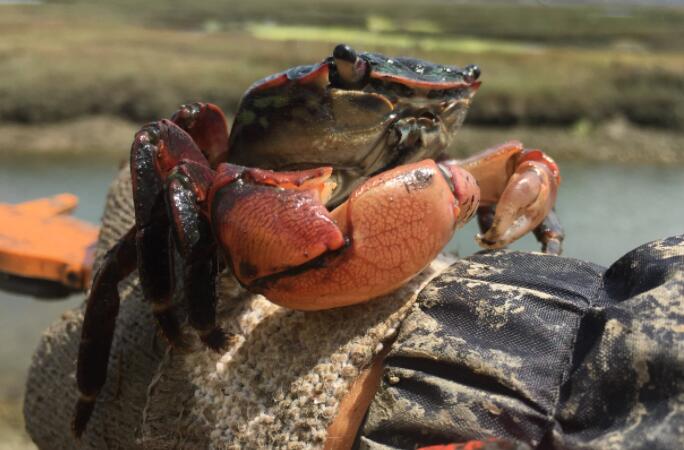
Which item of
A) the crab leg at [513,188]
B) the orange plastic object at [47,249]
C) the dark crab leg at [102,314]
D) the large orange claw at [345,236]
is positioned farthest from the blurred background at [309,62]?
the large orange claw at [345,236]

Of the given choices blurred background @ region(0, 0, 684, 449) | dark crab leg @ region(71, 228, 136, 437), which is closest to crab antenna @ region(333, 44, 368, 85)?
dark crab leg @ region(71, 228, 136, 437)

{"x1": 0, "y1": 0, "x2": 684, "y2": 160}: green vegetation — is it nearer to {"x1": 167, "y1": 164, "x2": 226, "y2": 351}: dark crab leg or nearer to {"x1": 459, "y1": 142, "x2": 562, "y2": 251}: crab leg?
{"x1": 459, "y1": 142, "x2": 562, "y2": 251}: crab leg

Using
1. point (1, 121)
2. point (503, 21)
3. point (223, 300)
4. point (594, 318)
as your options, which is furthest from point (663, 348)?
point (503, 21)

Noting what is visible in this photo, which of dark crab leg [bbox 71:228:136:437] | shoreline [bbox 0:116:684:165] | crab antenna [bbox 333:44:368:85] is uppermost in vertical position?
crab antenna [bbox 333:44:368:85]

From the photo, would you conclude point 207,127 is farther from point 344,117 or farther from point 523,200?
point 523,200

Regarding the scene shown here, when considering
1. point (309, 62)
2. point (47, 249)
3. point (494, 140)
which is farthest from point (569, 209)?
point (47, 249)

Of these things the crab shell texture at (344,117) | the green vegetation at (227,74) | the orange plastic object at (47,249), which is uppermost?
the crab shell texture at (344,117)

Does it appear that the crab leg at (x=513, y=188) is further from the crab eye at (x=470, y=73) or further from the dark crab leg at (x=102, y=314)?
the dark crab leg at (x=102, y=314)
